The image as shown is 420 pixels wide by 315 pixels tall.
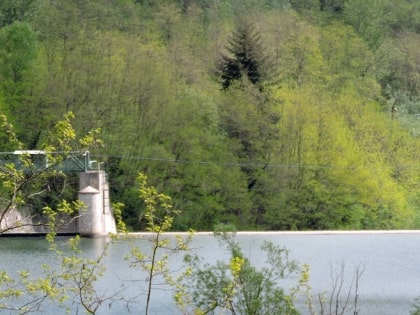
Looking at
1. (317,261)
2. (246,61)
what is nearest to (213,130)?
(246,61)

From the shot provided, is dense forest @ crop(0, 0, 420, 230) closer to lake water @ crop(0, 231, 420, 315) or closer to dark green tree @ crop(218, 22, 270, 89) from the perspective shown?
dark green tree @ crop(218, 22, 270, 89)

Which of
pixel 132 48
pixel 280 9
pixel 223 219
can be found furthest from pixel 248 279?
pixel 280 9

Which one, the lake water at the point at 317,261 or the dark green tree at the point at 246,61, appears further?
the dark green tree at the point at 246,61

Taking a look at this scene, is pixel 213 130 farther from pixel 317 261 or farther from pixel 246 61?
pixel 317 261

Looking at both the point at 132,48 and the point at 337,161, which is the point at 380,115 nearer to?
the point at 337,161

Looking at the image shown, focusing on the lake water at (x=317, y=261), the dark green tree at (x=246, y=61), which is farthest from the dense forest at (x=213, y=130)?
the lake water at (x=317, y=261)

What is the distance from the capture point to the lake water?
90.4ft

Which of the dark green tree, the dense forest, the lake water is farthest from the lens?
the dark green tree

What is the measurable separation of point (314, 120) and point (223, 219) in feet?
19.5

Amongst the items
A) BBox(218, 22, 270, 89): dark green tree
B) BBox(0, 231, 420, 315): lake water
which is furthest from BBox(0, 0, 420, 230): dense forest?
BBox(0, 231, 420, 315): lake water

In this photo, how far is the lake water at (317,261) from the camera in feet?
90.4

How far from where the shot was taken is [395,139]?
59000mm

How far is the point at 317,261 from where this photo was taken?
3588 cm

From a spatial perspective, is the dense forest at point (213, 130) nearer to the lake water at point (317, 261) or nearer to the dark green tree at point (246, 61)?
the dark green tree at point (246, 61)
